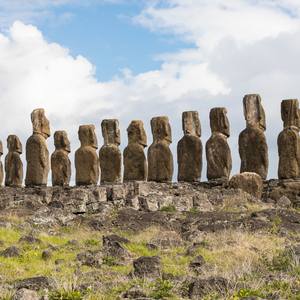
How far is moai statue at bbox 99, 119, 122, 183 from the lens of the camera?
99.6 ft

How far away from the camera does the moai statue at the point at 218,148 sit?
94.3 ft

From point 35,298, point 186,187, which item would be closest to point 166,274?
point 35,298

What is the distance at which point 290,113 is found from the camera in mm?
28641

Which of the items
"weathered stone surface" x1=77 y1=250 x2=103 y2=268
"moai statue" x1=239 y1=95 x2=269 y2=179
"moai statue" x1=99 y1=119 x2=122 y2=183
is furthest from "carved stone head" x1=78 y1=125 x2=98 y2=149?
"weathered stone surface" x1=77 y1=250 x2=103 y2=268

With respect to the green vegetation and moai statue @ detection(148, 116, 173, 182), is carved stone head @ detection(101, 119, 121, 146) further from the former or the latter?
the green vegetation

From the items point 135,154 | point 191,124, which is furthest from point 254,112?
point 135,154

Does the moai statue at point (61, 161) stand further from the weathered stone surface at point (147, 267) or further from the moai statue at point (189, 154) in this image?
the weathered stone surface at point (147, 267)

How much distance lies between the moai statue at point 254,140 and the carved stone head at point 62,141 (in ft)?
24.4

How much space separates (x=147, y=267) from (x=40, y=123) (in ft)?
65.1

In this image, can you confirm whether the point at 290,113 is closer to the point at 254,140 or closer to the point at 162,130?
the point at 254,140

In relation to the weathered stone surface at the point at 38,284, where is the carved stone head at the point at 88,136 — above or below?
above

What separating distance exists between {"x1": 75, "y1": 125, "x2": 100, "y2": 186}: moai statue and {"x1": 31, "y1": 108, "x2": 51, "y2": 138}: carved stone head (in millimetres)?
1655

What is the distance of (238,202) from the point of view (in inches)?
976

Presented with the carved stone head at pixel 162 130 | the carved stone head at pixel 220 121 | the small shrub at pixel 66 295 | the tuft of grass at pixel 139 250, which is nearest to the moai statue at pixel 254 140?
the carved stone head at pixel 220 121
